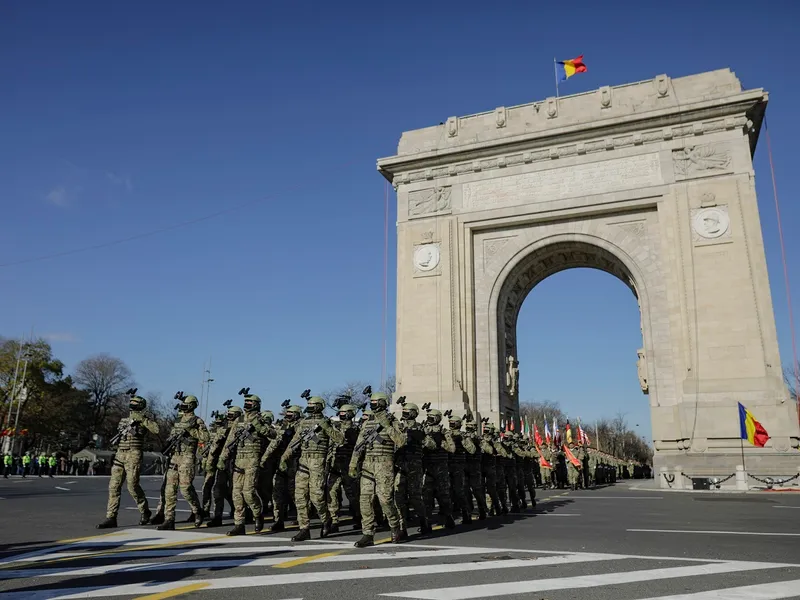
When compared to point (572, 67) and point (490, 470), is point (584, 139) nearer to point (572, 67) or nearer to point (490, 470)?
point (572, 67)

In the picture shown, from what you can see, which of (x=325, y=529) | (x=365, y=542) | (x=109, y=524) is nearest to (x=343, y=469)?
(x=325, y=529)

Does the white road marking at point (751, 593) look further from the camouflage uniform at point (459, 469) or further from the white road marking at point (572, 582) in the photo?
the camouflage uniform at point (459, 469)

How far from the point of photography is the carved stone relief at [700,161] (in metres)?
24.3

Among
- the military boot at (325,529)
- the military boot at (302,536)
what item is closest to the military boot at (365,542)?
the military boot at (302,536)

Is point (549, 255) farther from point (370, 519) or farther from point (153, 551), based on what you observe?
point (153, 551)

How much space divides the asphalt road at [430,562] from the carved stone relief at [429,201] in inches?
748

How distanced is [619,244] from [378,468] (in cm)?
2033

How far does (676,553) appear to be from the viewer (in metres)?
7.60

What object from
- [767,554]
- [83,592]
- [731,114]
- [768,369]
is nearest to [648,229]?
[731,114]

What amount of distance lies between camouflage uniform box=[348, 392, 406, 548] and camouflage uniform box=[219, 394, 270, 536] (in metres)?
1.95

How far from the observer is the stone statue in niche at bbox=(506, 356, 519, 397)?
28.5 m

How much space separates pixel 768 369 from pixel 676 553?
691 inches

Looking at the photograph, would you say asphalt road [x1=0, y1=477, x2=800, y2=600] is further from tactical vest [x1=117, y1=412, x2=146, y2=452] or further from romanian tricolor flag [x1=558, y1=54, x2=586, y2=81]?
romanian tricolor flag [x1=558, y1=54, x2=586, y2=81]

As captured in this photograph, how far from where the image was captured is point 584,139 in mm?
26406
